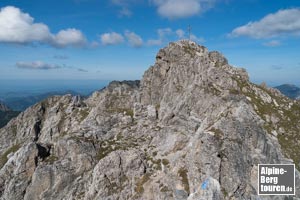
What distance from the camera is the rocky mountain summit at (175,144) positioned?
6981 centimetres

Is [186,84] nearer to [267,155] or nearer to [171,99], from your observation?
[171,99]

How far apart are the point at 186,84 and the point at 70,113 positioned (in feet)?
176

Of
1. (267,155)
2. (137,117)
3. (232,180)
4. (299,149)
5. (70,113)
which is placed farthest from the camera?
(70,113)

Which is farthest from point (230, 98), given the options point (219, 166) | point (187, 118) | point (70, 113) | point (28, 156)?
point (70, 113)

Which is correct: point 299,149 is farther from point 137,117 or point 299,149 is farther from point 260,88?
point 137,117

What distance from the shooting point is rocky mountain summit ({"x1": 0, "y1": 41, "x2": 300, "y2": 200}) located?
69812 mm

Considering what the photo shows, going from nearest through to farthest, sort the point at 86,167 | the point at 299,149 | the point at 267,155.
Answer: the point at 267,155, the point at 299,149, the point at 86,167

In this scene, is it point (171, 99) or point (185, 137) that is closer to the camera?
point (185, 137)

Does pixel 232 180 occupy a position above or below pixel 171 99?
below

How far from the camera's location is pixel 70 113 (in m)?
140

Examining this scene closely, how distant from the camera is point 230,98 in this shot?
296 feet

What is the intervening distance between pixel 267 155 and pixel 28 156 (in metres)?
64.2

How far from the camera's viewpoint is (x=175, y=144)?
83625mm

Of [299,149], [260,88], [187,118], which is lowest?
[299,149]
